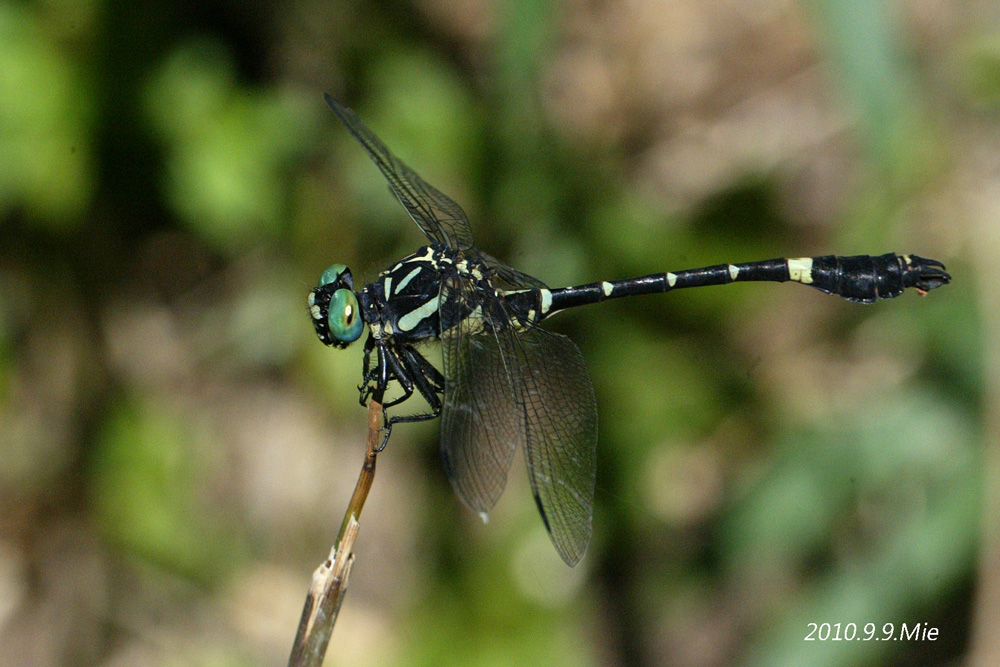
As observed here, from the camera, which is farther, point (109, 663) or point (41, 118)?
point (109, 663)

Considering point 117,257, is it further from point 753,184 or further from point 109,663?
point 753,184

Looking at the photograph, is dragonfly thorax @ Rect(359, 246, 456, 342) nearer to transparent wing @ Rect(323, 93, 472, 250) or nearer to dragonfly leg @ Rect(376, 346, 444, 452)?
dragonfly leg @ Rect(376, 346, 444, 452)

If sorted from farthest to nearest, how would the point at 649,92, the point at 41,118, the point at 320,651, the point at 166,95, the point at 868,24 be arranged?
1. the point at 649,92
2. the point at 166,95
3. the point at 41,118
4. the point at 868,24
5. the point at 320,651

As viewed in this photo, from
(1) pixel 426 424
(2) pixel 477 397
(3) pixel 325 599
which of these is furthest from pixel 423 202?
(3) pixel 325 599

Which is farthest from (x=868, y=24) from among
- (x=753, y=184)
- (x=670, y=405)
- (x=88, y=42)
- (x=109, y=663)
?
(x=109, y=663)

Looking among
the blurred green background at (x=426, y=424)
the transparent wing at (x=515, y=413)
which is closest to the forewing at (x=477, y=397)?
the transparent wing at (x=515, y=413)

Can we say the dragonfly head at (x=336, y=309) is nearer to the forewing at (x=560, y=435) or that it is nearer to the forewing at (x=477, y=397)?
the forewing at (x=477, y=397)

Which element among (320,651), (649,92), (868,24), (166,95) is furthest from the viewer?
(649,92)

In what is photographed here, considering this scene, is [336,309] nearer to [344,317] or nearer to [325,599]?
[344,317]
